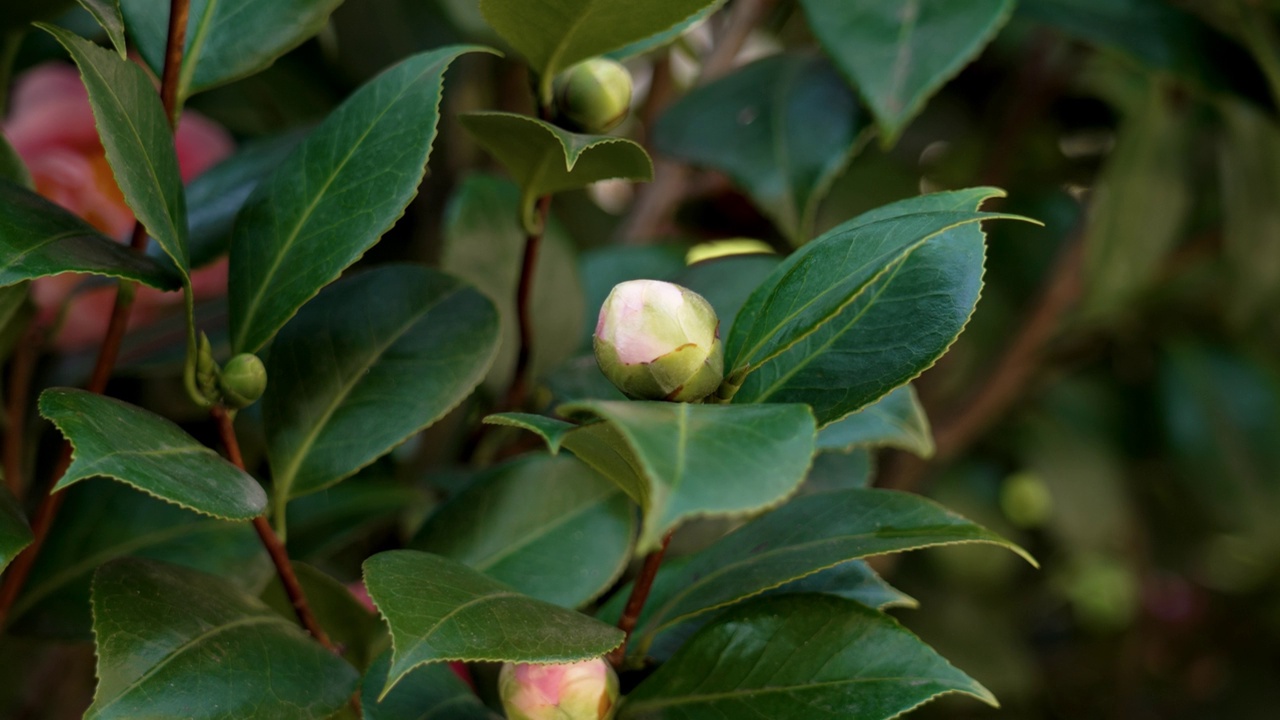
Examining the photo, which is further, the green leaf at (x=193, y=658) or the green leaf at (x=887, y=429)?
the green leaf at (x=887, y=429)

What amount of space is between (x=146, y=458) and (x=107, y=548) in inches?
8.4

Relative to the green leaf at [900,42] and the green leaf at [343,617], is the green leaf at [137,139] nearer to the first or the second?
the green leaf at [343,617]

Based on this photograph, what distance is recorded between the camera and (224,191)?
0.58m

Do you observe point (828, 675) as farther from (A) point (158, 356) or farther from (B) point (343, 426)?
(A) point (158, 356)

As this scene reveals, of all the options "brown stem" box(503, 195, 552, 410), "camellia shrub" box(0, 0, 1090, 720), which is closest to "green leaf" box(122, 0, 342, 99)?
"camellia shrub" box(0, 0, 1090, 720)

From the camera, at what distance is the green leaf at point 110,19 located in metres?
0.38

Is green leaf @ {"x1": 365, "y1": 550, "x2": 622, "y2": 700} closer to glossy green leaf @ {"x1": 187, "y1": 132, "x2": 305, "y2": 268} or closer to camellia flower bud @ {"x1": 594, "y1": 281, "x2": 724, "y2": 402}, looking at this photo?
camellia flower bud @ {"x1": 594, "y1": 281, "x2": 724, "y2": 402}

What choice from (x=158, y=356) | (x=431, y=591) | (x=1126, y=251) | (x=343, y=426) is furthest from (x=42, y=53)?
(x=1126, y=251)

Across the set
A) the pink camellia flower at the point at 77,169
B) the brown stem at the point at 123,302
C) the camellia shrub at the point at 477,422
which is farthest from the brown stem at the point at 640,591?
the pink camellia flower at the point at 77,169

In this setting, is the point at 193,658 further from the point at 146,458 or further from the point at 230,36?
the point at 230,36

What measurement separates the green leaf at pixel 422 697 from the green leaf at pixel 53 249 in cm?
15

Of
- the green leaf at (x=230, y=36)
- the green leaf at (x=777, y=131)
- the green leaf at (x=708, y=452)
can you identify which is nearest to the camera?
the green leaf at (x=708, y=452)

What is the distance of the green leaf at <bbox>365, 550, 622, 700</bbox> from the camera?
30 centimetres

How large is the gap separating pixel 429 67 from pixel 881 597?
24 centimetres
